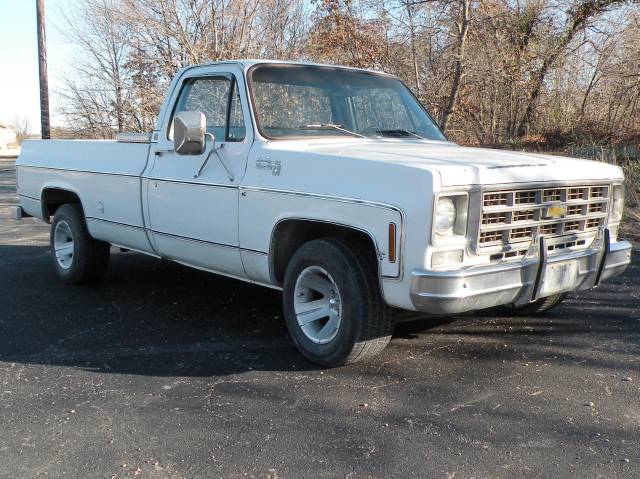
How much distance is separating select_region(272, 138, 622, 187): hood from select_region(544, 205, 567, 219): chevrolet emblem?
0.17m

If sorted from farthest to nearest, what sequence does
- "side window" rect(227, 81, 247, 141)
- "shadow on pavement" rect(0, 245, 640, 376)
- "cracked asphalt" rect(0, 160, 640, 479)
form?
"side window" rect(227, 81, 247, 141)
"shadow on pavement" rect(0, 245, 640, 376)
"cracked asphalt" rect(0, 160, 640, 479)

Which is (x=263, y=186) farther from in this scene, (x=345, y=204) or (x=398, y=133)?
(x=398, y=133)

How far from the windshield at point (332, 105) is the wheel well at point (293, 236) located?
73 centimetres

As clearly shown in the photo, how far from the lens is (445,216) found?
143 inches

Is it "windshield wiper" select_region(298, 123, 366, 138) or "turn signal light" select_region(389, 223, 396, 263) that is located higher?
"windshield wiper" select_region(298, 123, 366, 138)

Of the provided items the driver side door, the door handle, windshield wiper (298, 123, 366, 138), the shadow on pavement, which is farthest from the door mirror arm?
the shadow on pavement

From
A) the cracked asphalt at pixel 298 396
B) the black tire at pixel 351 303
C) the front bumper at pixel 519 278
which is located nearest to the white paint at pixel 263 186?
the front bumper at pixel 519 278

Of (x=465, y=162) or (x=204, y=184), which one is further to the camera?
(x=204, y=184)

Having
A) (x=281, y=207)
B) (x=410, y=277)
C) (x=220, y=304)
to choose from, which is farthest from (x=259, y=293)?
(x=410, y=277)

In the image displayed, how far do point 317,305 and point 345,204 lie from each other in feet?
2.57

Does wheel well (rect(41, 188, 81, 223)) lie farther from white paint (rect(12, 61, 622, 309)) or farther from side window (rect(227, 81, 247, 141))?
side window (rect(227, 81, 247, 141))

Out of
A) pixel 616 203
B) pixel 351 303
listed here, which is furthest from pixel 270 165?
pixel 616 203

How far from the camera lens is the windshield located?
4.89 m

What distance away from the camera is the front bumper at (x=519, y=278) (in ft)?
11.8
